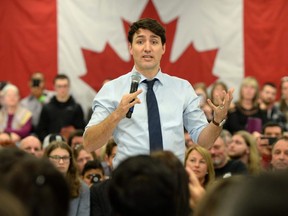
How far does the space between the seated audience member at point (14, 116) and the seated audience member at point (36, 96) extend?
15.6 inches

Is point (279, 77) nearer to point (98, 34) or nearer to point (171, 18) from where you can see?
point (171, 18)

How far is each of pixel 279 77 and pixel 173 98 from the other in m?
6.13

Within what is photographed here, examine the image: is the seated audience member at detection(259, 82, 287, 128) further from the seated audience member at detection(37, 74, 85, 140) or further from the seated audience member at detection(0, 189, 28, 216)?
the seated audience member at detection(0, 189, 28, 216)

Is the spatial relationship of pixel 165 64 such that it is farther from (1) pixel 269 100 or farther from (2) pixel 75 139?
(2) pixel 75 139

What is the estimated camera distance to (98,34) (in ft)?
31.0

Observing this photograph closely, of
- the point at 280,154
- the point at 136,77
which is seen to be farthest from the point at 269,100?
the point at 136,77

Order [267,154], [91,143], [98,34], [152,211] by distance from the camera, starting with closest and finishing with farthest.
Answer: [152,211]
[91,143]
[267,154]
[98,34]

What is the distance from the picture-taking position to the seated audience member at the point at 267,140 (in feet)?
21.9

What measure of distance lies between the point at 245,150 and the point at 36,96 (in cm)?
316

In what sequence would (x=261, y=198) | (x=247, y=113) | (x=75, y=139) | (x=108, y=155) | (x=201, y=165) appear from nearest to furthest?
(x=261, y=198) → (x=201, y=165) → (x=108, y=155) → (x=75, y=139) → (x=247, y=113)

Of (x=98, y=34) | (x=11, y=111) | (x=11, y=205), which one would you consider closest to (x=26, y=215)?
(x=11, y=205)

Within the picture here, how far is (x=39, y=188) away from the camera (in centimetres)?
159

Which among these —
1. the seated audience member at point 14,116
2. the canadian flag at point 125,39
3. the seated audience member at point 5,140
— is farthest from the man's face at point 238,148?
the canadian flag at point 125,39

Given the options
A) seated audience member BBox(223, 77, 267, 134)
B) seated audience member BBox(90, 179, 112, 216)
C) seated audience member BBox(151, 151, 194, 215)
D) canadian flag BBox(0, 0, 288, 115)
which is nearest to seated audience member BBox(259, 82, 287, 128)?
seated audience member BBox(223, 77, 267, 134)
